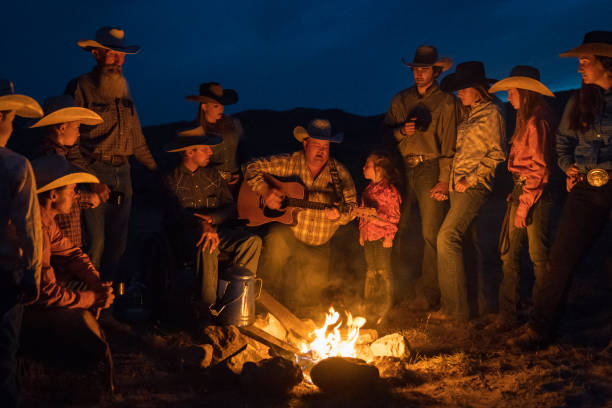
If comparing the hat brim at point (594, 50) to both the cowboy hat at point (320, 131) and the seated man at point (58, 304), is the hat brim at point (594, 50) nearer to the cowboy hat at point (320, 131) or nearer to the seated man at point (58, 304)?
the cowboy hat at point (320, 131)

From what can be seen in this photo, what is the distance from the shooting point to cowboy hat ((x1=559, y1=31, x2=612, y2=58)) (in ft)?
13.2

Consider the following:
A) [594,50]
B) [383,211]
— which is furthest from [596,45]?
[383,211]

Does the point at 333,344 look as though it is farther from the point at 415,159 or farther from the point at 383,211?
the point at 415,159

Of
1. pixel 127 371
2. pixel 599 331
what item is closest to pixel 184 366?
pixel 127 371

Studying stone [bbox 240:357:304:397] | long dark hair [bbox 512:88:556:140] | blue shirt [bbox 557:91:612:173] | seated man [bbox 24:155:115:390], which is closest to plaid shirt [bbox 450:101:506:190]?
long dark hair [bbox 512:88:556:140]

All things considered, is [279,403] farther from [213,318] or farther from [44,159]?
[44,159]

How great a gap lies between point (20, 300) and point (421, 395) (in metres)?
2.79

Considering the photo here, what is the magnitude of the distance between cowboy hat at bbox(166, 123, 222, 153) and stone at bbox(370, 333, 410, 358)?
8.54ft

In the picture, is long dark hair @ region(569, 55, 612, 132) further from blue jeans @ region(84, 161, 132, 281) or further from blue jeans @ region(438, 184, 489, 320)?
blue jeans @ region(84, 161, 132, 281)

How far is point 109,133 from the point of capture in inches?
202

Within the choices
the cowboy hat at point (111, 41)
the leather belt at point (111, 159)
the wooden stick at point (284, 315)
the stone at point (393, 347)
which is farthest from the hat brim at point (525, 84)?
the leather belt at point (111, 159)

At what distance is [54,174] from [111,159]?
5.34ft

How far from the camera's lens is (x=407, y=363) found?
15.1 ft

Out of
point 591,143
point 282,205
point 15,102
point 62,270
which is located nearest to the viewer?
point 15,102
